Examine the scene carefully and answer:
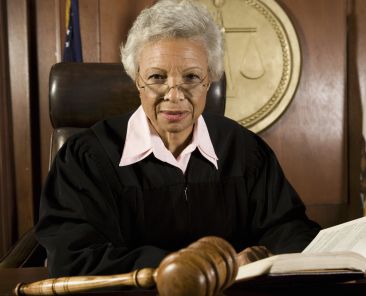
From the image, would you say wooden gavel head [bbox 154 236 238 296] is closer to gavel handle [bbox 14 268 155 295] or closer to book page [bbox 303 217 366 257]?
gavel handle [bbox 14 268 155 295]

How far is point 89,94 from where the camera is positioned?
1928mm

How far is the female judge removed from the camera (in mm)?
1446

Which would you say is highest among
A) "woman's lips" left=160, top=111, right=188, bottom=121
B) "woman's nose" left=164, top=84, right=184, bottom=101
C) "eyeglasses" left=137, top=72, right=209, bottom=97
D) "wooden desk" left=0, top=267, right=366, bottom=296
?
"eyeglasses" left=137, top=72, right=209, bottom=97

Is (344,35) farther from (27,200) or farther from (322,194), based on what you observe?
(27,200)

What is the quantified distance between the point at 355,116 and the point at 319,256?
101 inches

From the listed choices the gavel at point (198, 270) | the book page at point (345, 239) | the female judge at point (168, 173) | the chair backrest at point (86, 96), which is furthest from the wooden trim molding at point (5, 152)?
the gavel at point (198, 270)

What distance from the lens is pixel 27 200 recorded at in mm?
3031

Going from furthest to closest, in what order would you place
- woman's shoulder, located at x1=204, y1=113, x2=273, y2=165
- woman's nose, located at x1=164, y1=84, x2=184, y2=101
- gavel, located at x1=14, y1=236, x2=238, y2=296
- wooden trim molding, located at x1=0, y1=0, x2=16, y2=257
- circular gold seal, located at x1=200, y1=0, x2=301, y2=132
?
circular gold seal, located at x1=200, y1=0, x2=301, y2=132
wooden trim molding, located at x1=0, y1=0, x2=16, y2=257
woman's shoulder, located at x1=204, y1=113, x2=273, y2=165
woman's nose, located at x1=164, y1=84, x2=184, y2=101
gavel, located at x1=14, y1=236, x2=238, y2=296

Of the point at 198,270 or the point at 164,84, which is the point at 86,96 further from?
the point at 198,270

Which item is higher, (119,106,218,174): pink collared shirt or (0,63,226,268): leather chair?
(0,63,226,268): leather chair

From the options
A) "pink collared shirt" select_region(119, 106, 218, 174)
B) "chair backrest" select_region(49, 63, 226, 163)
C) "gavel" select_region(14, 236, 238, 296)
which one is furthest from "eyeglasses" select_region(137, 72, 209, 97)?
"gavel" select_region(14, 236, 238, 296)

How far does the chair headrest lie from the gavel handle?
1.19 m

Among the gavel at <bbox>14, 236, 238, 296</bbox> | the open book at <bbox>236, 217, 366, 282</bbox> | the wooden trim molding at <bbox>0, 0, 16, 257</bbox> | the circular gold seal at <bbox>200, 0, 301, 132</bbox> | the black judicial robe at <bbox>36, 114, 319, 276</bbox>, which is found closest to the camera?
the gavel at <bbox>14, 236, 238, 296</bbox>

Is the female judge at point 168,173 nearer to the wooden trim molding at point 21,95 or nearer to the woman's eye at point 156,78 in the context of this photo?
the woman's eye at point 156,78
